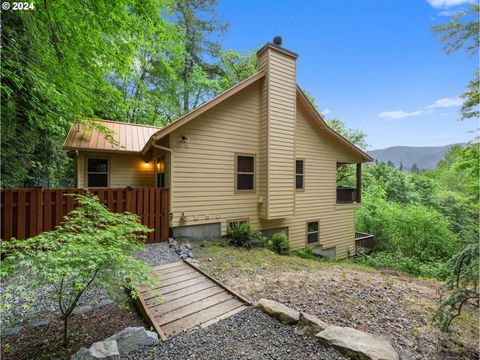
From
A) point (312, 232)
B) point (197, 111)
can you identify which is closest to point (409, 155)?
point (312, 232)

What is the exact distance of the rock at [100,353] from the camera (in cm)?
200

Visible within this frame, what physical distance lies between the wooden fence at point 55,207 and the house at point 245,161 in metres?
0.42

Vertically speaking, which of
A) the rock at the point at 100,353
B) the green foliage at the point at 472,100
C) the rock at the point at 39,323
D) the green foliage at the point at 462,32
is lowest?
the rock at the point at 39,323

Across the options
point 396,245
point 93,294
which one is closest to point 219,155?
point 93,294

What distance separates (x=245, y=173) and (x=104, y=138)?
6.39m

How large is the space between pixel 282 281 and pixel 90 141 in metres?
Result: 9.16

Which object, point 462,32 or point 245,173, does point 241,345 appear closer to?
point 245,173

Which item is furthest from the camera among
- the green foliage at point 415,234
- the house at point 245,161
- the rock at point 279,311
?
the green foliage at point 415,234

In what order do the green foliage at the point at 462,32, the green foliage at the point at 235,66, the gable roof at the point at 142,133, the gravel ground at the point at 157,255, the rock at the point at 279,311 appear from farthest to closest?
1. the green foliage at the point at 235,66
2. the gable roof at the point at 142,133
3. the green foliage at the point at 462,32
4. the gravel ground at the point at 157,255
5. the rock at the point at 279,311

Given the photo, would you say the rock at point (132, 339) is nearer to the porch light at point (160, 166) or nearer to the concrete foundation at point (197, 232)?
the concrete foundation at point (197, 232)

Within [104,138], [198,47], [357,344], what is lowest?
[357,344]

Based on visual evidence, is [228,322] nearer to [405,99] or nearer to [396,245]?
[396,245]

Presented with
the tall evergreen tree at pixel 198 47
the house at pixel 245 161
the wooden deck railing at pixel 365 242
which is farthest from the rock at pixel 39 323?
the tall evergreen tree at pixel 198 47

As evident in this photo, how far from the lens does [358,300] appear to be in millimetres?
3514
